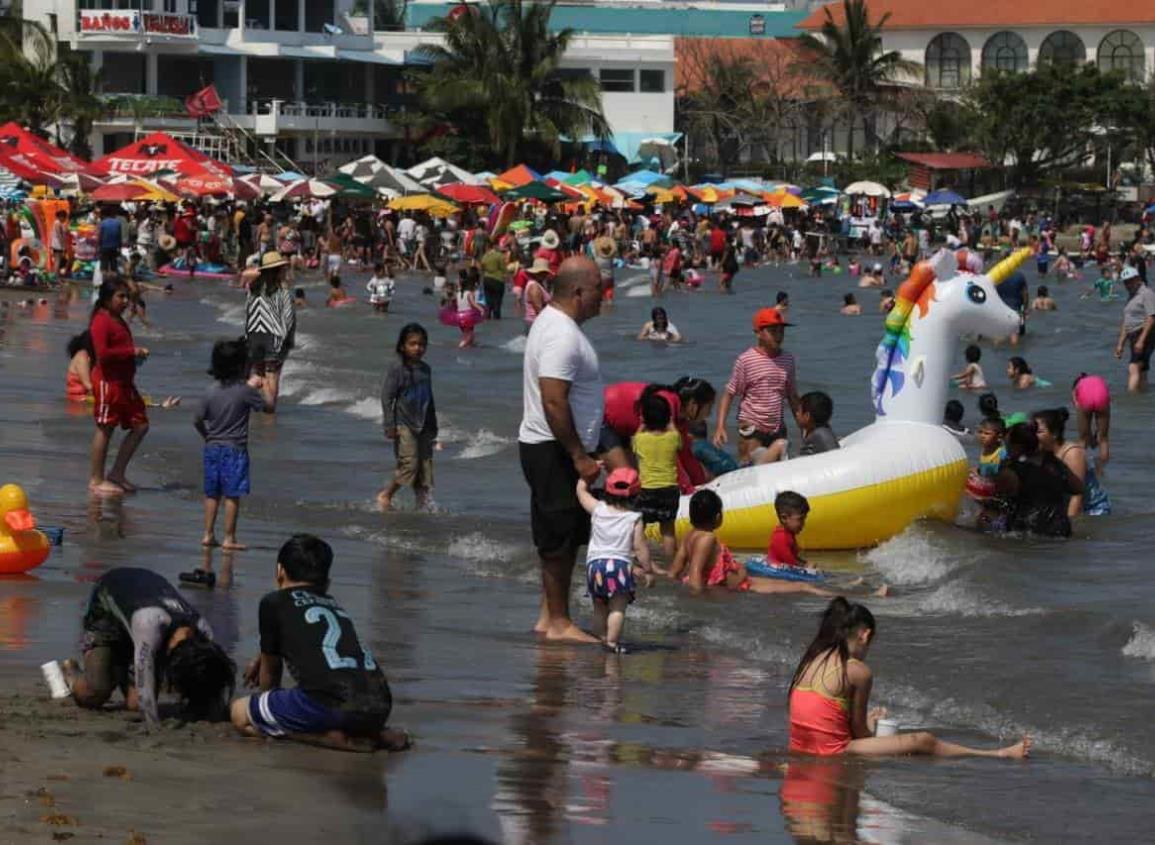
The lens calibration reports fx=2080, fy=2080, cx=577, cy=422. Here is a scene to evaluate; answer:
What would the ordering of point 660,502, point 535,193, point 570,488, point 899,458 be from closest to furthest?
point 570,488, point 660,502, point 899,458, point 535,193

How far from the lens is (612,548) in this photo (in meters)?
8.82

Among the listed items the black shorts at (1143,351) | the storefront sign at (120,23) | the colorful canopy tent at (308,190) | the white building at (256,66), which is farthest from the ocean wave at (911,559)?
the storefront sign at (120,23)

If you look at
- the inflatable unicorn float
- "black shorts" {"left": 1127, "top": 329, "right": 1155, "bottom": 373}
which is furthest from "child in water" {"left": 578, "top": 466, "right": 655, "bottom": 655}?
"black shorts" {"left": 1127, "top": 329, "right": 1155, "bottom": 373}

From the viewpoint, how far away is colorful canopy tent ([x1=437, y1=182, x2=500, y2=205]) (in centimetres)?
5016

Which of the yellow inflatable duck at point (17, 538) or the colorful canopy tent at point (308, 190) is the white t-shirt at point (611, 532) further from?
the colorful canopy tent at point (308, 190)

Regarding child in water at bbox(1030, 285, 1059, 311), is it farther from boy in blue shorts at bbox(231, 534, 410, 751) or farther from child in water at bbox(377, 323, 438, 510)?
boy in blue shorts at bbox(231, 534, 410, 751)

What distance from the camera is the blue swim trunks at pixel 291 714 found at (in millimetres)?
6523

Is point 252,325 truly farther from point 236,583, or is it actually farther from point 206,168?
point 206,168

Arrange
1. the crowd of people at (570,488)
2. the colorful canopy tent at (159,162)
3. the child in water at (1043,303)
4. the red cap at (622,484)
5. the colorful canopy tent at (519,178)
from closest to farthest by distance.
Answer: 1. the crowd of people at (570,488)
2. the red cap at (622,484)
3. the child in water at (1043,303)
4. the colorful canopy tent at (159,162)
5. the colorful canopy tent at (519,178)

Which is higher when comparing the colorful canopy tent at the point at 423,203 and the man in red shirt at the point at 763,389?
the colorful canopy tent at the point at 423,203

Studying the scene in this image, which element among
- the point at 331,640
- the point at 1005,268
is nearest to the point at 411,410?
the point at 1005,268

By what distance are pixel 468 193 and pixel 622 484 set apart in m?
42.2

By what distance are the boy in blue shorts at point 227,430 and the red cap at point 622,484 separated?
2.92 m

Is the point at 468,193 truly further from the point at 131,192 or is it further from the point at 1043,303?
the point at 1043,303
